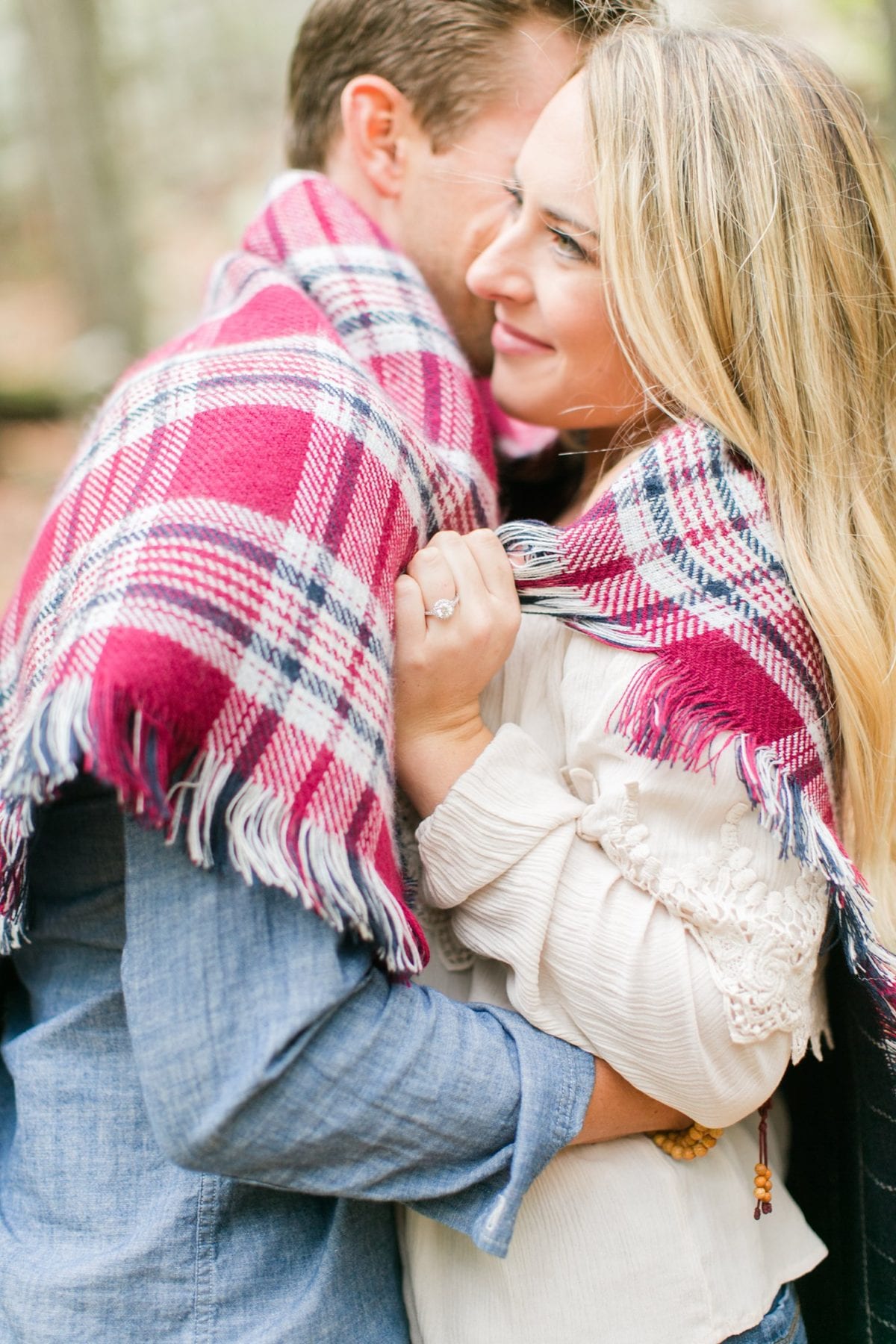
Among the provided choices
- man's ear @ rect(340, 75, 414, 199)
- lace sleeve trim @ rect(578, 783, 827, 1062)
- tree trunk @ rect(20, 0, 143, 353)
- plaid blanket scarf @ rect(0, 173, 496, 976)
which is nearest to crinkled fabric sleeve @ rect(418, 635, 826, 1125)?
lace sleeve trim @ rect(578, 783, 827, 1062)

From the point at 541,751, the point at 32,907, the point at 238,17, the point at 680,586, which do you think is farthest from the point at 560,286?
the point at 238,17

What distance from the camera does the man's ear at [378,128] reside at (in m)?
1.88

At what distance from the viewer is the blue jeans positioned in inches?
49.5

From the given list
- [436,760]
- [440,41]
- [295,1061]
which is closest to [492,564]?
[436,760]

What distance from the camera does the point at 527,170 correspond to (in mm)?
1536

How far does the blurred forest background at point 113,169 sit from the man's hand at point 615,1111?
11.4 feet

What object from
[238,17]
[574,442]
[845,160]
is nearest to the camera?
[845,160]

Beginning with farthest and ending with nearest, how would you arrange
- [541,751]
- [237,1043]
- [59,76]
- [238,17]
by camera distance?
[238,17] → [59,76] → [541,751] → [237,1043]

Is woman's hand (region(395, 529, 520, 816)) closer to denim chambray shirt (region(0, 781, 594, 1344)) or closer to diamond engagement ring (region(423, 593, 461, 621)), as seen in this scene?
diamond engagement ring (region(423, 593, 461, 621))

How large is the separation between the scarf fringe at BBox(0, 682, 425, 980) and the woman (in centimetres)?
22

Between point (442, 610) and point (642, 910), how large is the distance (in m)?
0.41

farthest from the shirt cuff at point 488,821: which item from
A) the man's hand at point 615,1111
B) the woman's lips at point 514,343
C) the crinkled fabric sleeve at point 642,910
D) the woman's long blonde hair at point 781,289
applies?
the woman's lips at point 514,343

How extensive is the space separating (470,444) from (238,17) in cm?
636

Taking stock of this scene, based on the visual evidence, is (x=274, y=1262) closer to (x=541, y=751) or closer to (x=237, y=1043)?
(x=237, y=1043)
